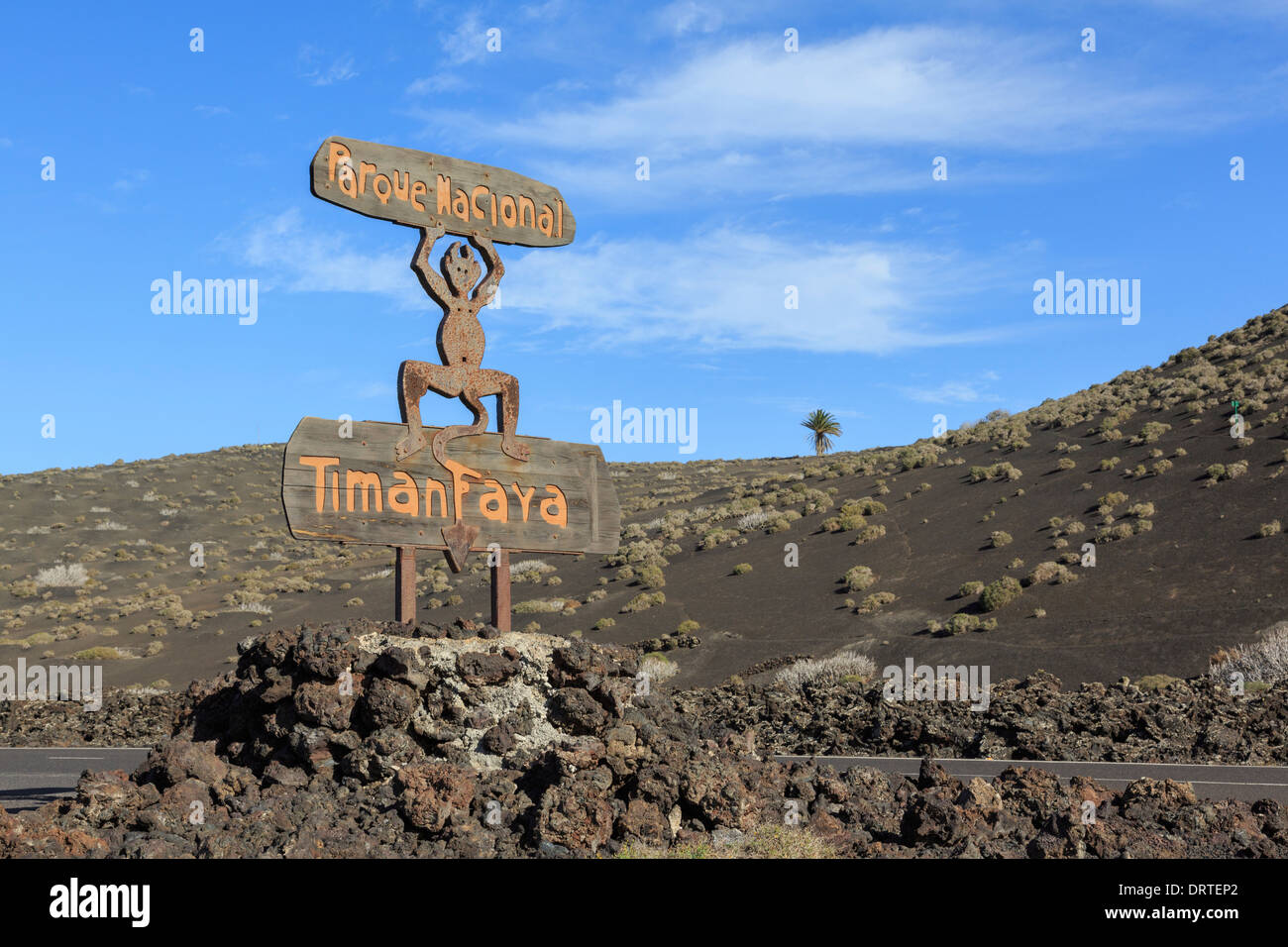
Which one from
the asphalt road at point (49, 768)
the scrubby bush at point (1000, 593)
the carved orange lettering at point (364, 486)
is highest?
the carved orange lettering at point (364, 486)

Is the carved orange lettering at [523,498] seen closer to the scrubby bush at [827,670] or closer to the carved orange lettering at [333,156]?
the carved orange lettering at [333,156]

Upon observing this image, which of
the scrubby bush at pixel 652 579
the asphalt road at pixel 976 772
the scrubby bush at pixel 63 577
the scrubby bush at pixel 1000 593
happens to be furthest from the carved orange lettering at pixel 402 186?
the scrubby bush at pixel 63 577

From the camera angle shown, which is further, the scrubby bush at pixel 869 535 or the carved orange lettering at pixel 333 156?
the scrubby bush at pixel 869 535

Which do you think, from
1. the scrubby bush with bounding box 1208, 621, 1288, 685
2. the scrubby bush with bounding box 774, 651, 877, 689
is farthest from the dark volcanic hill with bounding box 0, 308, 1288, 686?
the scrubby bush with bounding box 774, 651, 877, 689

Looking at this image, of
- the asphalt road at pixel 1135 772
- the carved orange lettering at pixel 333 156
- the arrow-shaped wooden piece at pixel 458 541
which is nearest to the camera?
the carved orange lettering at pixel 333 156

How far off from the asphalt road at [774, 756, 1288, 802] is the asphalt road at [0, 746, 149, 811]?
10.3 meters

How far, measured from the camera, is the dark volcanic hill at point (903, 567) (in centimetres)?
3102

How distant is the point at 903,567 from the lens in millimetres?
38094

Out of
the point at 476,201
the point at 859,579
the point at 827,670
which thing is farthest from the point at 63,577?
the point at 476,201

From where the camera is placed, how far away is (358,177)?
37.6ft

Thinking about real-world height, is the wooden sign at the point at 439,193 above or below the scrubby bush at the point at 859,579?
above

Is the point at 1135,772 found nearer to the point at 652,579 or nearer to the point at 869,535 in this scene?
→ the point at 869,535

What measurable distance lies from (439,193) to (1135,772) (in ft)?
41.6
